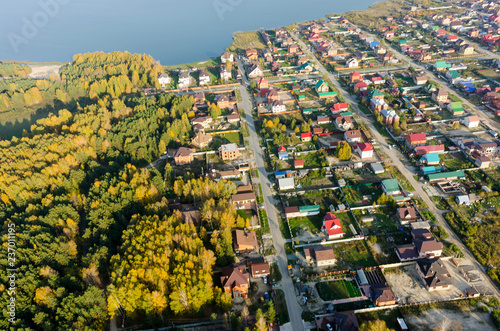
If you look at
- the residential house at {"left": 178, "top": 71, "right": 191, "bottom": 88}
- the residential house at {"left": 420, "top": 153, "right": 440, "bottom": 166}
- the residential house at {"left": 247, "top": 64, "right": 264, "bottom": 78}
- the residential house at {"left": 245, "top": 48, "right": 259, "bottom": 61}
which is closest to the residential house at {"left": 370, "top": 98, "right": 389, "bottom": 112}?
the residential house at {"left": 420, "top": 153, "right": 440, "bottom": 166}

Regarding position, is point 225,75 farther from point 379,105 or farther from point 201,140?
point 379,105

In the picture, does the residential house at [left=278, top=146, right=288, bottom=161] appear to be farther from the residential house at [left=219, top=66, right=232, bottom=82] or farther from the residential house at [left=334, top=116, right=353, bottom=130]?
the residential house at [left=219, top=66, right=232, bottom=82]

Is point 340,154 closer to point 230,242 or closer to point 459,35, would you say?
point 230,242

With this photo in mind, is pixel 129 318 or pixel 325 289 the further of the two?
pixel 325 289

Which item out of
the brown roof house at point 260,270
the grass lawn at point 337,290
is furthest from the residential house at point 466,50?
the brown roof house at point 260,270

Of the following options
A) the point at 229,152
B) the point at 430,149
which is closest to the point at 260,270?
the point at 229,152

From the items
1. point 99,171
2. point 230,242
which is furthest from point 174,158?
point 230,242
